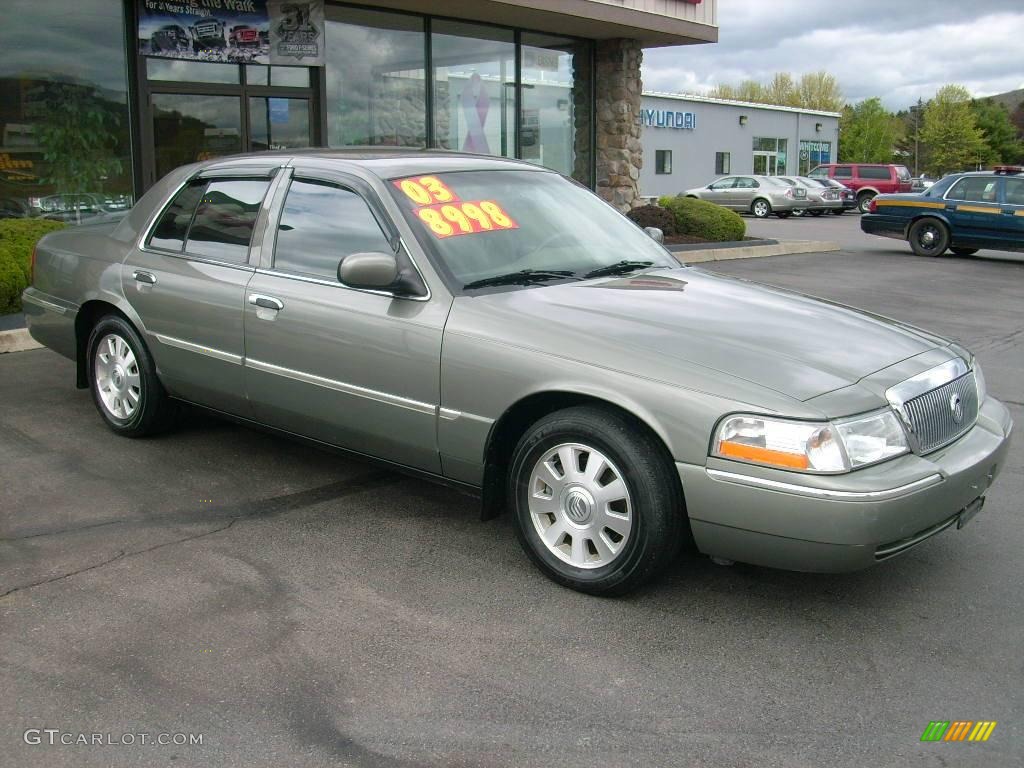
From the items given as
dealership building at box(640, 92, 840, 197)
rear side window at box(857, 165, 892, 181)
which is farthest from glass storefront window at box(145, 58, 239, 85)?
rear side window at box(857, 165, 892, 181)

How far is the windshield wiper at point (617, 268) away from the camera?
15.7 ft

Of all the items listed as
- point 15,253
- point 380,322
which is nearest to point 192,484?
point 380,322

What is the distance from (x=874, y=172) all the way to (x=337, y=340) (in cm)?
3768

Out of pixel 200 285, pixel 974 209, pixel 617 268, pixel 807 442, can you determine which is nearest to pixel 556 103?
pixel 974 209

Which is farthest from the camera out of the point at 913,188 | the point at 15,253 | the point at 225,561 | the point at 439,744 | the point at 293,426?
the point at 913,188

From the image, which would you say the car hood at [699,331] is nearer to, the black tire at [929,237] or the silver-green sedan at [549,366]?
the silver-green sedan at [549,366]

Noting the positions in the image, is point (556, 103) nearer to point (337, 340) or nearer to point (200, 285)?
point (200, 285)

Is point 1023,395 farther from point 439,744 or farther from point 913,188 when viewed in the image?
point 913,188

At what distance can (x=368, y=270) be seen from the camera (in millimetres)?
4277

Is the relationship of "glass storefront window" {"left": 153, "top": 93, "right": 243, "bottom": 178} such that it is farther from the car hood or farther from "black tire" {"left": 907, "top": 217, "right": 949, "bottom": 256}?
"black tire" {"left": 907, "top": 217, "right": 949, "bottom": 256}

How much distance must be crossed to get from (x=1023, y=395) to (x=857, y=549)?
480cm

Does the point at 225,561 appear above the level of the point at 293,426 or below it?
below

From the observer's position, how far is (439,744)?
9.92ft

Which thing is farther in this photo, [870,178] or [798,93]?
[798,93]
